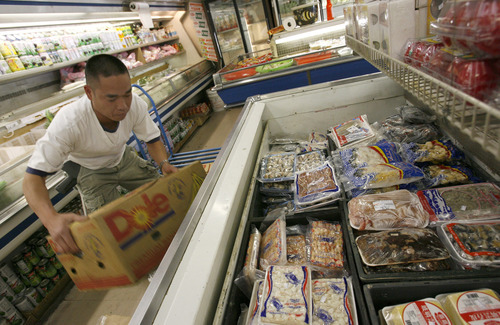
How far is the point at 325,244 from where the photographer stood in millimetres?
1224

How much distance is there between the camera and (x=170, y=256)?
0.99 m

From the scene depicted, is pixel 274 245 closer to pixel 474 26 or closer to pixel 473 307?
pixel 473 307

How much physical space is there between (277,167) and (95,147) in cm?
135

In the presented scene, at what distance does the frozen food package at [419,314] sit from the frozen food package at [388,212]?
1.12ft

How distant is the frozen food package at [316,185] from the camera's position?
141 centimetres

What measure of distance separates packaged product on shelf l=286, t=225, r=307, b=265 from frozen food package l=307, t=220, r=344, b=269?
4cm

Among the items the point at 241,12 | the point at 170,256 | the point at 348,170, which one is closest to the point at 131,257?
the point at 170,256

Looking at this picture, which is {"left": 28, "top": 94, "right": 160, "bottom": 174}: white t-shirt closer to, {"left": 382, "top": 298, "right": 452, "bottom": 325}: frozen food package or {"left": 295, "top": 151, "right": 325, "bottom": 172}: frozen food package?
{"left": 295, "top": 151, "right": 325, "bottom": 172}: frozen food package

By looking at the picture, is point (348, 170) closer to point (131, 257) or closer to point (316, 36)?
point (131, 257)

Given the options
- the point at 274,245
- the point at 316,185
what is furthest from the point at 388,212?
the point at 274,245

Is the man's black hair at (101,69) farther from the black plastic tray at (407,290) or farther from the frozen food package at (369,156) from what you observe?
the black plastic tray at (407,290)

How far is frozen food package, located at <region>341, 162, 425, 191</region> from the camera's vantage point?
1.32 m

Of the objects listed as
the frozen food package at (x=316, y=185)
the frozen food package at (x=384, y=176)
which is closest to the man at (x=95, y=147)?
the frozen food package at (x=316, y=185)

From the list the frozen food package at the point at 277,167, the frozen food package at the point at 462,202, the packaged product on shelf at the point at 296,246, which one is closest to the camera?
the frozen food package at the point at 462,202
